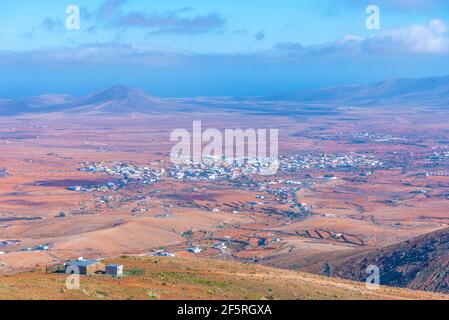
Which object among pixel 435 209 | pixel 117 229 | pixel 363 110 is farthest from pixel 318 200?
pixel 363 110

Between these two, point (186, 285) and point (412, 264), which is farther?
point (412, 264)

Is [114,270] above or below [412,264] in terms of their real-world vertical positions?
above

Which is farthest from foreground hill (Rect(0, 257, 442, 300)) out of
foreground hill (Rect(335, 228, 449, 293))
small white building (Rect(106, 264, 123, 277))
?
foreground hill (Rect(335, 228, 449, 293))

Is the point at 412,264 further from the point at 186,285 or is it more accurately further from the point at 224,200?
the point at 224,200

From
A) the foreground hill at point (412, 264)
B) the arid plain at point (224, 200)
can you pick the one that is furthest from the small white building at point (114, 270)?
the arid plain at point (224, 200)

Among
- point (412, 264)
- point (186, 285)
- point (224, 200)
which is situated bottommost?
point (224, 200)

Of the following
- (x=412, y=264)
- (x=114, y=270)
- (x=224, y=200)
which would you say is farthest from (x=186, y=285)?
(x=224, y=200)

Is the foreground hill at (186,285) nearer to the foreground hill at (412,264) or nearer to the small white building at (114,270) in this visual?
the small white building at (114,270)

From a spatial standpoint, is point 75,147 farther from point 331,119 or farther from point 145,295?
point 145,295
